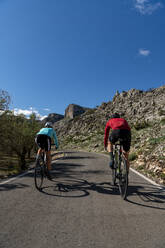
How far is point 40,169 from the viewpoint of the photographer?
5.89m

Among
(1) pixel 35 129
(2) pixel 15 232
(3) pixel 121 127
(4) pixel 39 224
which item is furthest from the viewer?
(1) pixel 35 129

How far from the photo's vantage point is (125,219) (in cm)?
349

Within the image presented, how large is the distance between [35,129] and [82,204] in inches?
628

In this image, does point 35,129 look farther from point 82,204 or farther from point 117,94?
point 117,94

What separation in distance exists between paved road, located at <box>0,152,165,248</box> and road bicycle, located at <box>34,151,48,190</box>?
28 cm

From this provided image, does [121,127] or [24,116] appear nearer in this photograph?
[121,127]

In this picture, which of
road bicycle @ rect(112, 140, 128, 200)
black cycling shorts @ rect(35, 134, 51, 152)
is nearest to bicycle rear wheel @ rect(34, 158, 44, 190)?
black cycling shorts @ rect(35, 134, 51, 152)

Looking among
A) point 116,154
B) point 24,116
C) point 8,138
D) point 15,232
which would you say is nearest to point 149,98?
point 24,116

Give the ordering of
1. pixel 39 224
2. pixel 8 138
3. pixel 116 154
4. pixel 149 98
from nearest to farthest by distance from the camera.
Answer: pixel 39 224 → pixel 116 154 → pixel 8 138 → pixel 149 98

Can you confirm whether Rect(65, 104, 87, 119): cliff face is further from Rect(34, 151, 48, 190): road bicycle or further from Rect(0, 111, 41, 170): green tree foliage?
Rect(34, 151, 48, 190): road bicycle

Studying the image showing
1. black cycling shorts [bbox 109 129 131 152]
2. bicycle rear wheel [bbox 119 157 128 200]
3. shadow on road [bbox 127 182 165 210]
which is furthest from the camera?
black cycling shorts [bbox 109 129 131 152]

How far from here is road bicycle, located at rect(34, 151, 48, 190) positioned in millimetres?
5602

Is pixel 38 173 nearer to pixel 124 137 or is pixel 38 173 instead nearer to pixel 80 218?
pixel 80 218

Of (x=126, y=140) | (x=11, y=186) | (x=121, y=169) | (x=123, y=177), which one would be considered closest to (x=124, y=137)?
(x=126, y=140)
